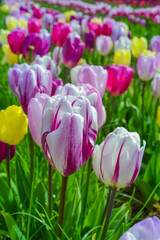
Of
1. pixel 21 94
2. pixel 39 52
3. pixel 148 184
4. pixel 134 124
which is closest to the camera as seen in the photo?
pixel 21 94

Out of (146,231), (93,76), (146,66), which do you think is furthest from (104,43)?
(146,231)

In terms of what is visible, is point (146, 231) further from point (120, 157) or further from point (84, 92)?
point (84, 92)

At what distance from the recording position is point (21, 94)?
1239mm

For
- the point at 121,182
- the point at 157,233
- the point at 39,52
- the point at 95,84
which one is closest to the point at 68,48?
the point at 39,52

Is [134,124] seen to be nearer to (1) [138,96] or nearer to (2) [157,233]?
(1) [138,96]

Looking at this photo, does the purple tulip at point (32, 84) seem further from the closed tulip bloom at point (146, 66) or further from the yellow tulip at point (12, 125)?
the closed tulip bloom at point (146, 66)

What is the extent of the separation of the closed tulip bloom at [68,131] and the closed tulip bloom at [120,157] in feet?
0.35

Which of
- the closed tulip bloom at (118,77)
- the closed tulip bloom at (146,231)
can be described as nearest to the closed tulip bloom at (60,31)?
the closed tulip bloom at (118,77)

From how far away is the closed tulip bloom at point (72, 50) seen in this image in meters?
2.09

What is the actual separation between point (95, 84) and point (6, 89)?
5.71 ft

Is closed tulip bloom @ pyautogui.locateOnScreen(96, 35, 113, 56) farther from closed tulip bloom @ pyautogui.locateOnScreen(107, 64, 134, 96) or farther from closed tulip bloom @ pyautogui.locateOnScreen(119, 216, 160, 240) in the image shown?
closed tulip bloom @ pyautogui.locateOnScreen(119, 216, 160, 240)

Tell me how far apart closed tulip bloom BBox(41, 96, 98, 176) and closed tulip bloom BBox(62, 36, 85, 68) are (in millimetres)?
1269

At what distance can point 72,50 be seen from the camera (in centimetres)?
209

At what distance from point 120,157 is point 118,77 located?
84 centimetres
